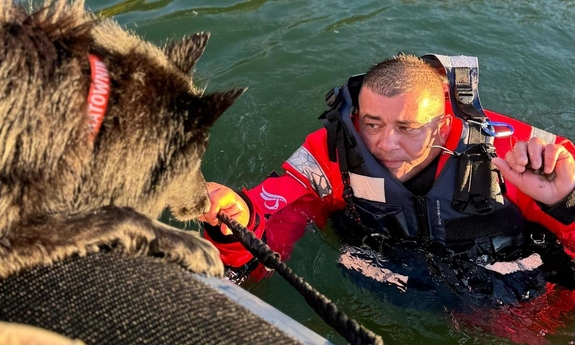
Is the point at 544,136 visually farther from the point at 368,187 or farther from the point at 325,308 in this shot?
the point at 325,308

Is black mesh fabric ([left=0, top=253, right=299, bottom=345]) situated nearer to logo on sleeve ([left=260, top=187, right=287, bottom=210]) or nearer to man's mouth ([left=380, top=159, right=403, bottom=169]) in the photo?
logo on sleeve ([left=260, top=187, right=287, bottom=210])

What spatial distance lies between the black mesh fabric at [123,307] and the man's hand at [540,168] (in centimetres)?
218

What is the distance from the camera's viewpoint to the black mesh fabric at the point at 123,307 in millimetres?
1361

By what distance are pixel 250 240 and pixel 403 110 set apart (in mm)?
1707

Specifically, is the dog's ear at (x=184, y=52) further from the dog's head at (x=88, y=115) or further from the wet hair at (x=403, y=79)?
the wet hair at (x=403, y=79)

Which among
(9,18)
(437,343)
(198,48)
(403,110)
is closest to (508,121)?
(403,110)

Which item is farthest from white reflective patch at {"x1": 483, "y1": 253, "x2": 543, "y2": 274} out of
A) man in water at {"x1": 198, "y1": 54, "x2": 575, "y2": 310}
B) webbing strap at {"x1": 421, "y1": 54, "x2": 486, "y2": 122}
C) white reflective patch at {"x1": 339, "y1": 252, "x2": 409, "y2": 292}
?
webbing strap at {"x1": 421, "y1": 54, "x2": 486, "y2": 122}

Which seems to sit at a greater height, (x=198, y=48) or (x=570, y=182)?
(x=198, y=48)

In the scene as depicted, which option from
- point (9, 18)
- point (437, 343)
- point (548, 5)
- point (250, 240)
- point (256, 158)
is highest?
point (9, 18)

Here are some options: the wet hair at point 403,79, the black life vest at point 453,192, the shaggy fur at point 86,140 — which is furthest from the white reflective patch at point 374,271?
the shaggy fur at point 86,140

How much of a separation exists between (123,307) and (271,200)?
2.66 metres

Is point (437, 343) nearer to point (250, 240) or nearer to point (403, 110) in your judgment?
point (403, 110)

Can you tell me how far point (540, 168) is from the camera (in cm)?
317

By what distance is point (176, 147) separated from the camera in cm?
181
